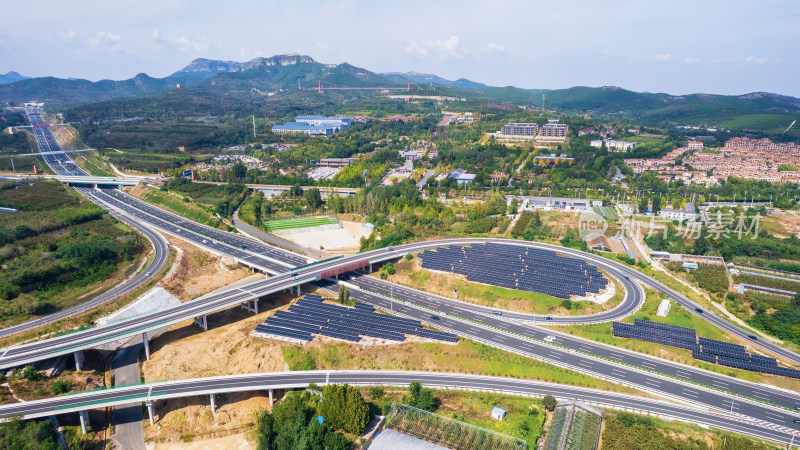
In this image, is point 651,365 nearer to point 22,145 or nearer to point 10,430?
point 10,430

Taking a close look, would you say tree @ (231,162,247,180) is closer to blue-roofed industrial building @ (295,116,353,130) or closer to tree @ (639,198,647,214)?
blue-roofed industrial building @ (295,116,353,130)

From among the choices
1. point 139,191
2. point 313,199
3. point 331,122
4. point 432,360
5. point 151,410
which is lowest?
point 151,410

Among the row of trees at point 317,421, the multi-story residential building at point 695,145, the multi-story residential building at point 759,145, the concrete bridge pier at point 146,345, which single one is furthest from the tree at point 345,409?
the multi-story residential building at point 759,145

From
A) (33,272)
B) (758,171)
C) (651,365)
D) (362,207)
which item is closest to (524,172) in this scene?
(362,207)

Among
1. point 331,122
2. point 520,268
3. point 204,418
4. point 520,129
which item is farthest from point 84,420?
point 331,122

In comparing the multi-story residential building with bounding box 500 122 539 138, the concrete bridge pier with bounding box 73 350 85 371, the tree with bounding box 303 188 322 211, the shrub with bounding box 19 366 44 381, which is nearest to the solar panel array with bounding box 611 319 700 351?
the concrete bridge pier with bounding box 73 350 85 371

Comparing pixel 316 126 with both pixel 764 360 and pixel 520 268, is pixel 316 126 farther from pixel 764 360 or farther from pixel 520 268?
pixel 764 360
